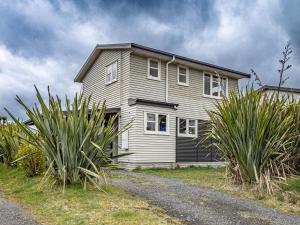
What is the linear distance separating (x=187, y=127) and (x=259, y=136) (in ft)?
32.1

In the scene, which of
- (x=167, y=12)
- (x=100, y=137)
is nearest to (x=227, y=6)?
(x=167, y=12)

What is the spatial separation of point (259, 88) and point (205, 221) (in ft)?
15.7

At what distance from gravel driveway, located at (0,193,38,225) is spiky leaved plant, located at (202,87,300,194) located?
17.4 ft

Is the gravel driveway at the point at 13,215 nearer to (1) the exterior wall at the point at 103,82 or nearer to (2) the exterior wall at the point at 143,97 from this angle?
(2) the exterior wall at the point at 143,97

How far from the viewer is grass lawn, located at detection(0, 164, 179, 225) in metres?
5.10

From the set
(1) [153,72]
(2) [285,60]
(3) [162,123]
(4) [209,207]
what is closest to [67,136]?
(4) [209,207]

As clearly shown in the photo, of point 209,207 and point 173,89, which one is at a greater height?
point 173,89

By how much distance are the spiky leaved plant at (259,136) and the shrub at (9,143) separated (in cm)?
838

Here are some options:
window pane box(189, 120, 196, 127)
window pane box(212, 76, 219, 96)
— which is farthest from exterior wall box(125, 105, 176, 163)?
window pane box(212, 76, 219, 96)

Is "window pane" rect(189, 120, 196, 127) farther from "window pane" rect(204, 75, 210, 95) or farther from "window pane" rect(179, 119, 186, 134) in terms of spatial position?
"window pane" rect(204, 75, 210, 95)

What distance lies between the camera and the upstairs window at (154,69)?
54.7 feet

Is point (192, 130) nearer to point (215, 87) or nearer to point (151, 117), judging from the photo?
point (151, 117)

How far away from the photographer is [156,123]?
15695 mm

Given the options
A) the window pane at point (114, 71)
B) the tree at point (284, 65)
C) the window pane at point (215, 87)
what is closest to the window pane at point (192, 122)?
the window pane at point (215, 87)
